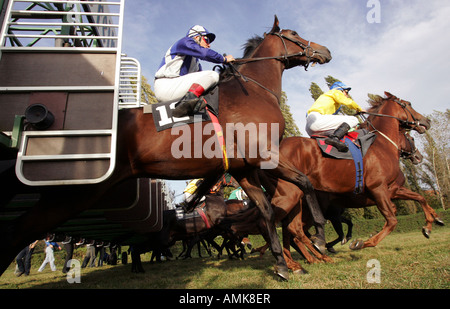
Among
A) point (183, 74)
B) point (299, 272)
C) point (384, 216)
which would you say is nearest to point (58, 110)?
point (183, 74)

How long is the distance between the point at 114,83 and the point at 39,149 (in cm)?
83

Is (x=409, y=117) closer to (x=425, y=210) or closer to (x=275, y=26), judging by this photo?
(x=425, y=210)

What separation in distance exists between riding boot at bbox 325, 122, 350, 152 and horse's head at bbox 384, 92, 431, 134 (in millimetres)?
2377

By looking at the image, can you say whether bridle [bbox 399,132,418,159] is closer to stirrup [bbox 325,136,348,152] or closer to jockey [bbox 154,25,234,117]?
stirrup [bbox 325,136,348,152]

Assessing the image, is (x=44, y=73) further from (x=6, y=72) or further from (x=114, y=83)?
(x=114, y=83)

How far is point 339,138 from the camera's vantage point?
228 inches

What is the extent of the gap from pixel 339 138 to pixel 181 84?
3662 mm

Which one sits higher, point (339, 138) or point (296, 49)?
point (296, 49)

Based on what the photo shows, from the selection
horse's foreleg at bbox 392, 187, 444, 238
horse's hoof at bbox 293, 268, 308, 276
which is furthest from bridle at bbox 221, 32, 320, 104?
horse's foreleg at bbox 392, 187, 444, 238

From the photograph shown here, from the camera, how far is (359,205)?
22.1ft

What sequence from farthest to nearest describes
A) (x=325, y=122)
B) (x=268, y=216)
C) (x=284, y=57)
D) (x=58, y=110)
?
1. (x=325, y=122)
2. (x=284, y=57)
3. (x=268, y=216)
4. (x=58, y=110)

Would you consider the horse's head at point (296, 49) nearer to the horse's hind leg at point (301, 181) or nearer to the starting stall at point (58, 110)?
the horse's hind leg at point (301, 181)
